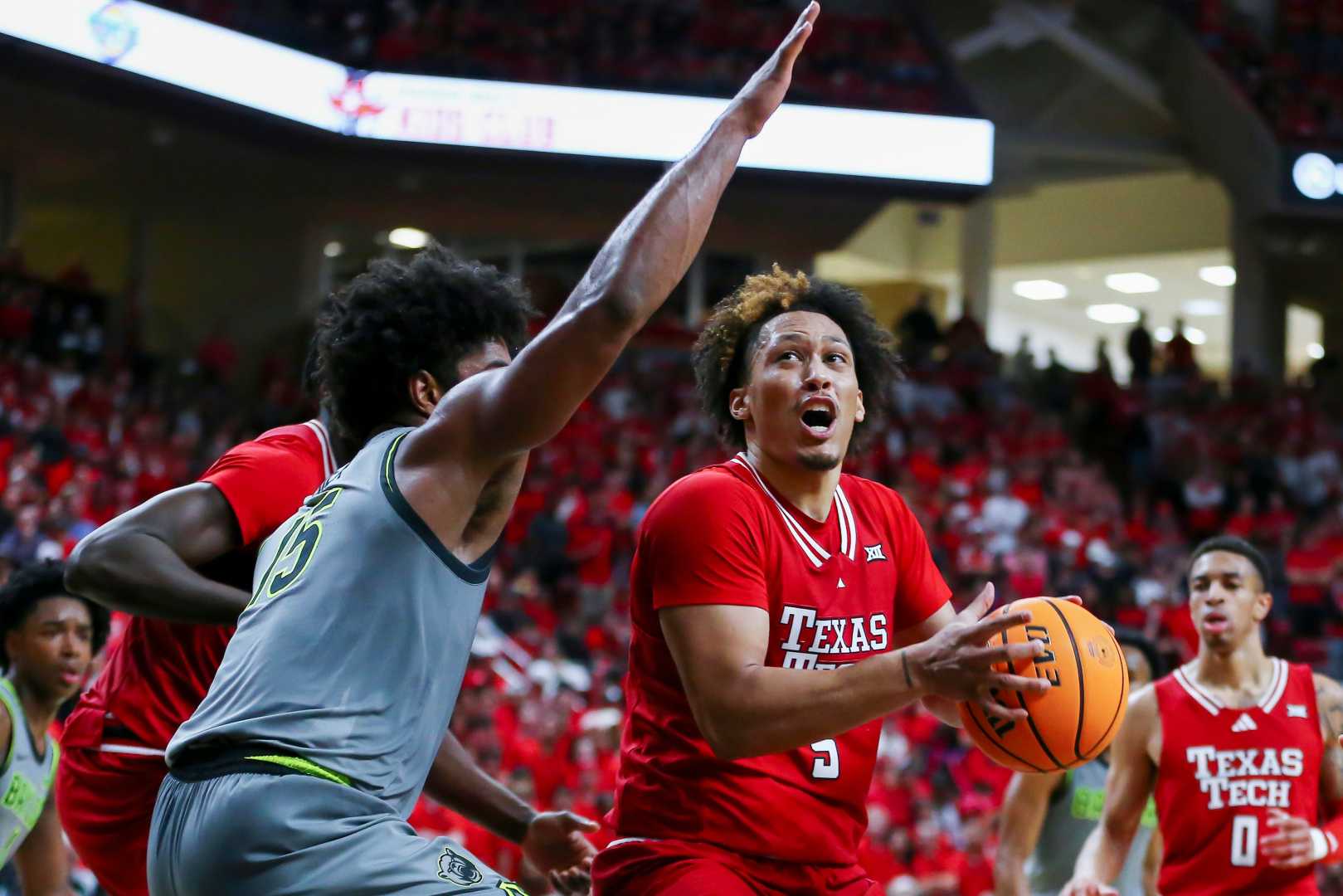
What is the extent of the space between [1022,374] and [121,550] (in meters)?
17.7

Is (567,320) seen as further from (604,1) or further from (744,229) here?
(744,229)

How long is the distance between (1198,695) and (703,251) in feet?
54.6

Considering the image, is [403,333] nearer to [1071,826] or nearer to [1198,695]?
[1198,695]

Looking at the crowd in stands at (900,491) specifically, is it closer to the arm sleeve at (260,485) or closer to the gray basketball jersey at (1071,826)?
the gray basketball jersey at (1071,826)

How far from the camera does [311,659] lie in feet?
9.10

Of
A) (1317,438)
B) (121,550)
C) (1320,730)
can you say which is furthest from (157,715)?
(1317,438)

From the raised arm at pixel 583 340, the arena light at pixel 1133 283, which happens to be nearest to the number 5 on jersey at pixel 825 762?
the raised arm at pixel 583 340

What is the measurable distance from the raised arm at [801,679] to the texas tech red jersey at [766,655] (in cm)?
8

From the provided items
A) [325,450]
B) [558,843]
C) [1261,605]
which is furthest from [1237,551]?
[325,450]

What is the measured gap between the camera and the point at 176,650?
4027mm

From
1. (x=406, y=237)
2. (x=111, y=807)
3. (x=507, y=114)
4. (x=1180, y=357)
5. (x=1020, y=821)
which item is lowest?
(x=1020, y=821)

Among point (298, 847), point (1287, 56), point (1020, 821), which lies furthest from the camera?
point (1287, 56)

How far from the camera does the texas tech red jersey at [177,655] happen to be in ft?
12.3

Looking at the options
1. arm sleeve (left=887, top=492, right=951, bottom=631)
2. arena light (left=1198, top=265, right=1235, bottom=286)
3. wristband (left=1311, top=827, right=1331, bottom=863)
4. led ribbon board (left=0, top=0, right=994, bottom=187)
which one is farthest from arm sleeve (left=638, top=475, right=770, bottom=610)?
arena light (left=1198, top=265, right=1235, bottom=286)
